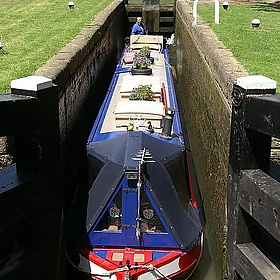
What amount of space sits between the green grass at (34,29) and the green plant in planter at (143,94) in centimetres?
146

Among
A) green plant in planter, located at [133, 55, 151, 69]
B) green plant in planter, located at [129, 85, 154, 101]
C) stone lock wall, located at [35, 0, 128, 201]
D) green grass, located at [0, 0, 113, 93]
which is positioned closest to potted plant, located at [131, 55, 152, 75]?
green plant in planter, located at [133, 55, 151, 69]

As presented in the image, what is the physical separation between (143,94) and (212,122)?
116 cm

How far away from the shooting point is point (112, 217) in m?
6.37

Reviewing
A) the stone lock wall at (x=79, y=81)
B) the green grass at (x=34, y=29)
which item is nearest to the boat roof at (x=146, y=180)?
the stone lock wall at (x=79, y=81)

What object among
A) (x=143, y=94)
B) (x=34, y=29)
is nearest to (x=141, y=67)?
(x=143, y=94)

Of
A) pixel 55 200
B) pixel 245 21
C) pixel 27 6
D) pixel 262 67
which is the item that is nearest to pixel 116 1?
pixel 27 6

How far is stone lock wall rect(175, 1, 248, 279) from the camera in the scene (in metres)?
6.57

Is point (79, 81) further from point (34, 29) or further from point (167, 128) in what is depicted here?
point (34, 29)

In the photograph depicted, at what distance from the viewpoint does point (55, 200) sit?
3.50 m

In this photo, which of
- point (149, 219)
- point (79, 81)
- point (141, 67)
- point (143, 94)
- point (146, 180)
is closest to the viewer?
point (146, 180)

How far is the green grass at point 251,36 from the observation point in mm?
8413

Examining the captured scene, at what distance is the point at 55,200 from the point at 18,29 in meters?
10.5

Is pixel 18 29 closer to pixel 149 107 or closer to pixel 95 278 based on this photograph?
pixel 149 107

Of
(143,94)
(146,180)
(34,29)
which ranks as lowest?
(146,180)
